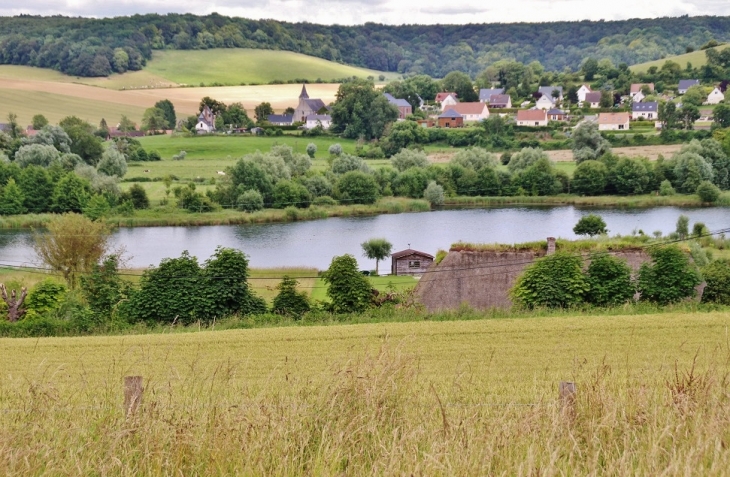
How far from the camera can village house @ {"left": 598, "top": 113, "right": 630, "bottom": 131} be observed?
57.6m

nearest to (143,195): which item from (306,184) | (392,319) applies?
(306,184)

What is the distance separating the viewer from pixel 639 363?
7.64m

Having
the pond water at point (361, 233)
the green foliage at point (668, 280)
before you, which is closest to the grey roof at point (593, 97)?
the pond water at point (361, 233)

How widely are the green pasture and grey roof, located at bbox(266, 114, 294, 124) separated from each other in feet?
33.5

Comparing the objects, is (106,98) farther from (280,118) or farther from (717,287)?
(717,287)

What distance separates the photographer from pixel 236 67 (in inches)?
3698

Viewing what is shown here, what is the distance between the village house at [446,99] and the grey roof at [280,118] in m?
15.1

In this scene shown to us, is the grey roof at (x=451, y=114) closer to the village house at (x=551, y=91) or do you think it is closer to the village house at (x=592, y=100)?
the village house at (x=551, y=91)

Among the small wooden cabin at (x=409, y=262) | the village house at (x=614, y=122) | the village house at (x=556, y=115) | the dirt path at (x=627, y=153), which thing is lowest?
the small wooden cabin at (x=409, y=262)

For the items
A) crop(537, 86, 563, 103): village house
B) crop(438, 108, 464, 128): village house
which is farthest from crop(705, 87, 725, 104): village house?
crop(438, 108, 464, 128): village house

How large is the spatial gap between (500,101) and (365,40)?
6336 cm

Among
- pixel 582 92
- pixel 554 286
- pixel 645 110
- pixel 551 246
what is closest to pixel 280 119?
pixel 582 92

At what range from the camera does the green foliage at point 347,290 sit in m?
14.5

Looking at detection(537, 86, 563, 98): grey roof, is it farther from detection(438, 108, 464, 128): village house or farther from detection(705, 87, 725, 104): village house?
detection(705, 87, 725, 104): village house
